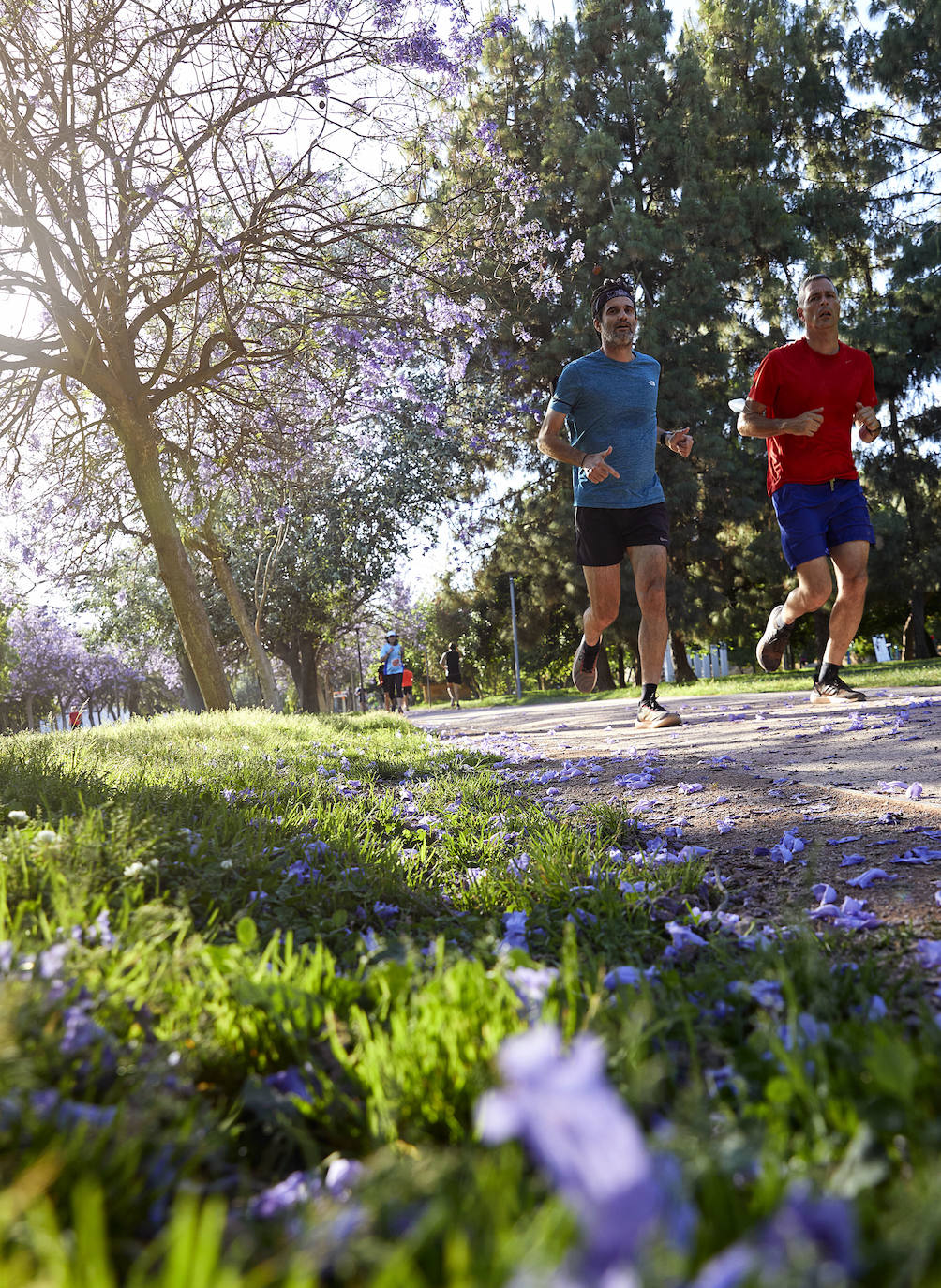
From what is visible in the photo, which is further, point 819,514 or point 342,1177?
point 819,514

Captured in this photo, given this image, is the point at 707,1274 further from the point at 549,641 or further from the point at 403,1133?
the point at 549,641

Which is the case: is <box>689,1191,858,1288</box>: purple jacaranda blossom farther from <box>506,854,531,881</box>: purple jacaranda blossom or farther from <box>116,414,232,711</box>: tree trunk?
<box>116,414,232,711</box>: tree trunk

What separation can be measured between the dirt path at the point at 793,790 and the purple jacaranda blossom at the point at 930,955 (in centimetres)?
12

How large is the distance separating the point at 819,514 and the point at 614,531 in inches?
52.4

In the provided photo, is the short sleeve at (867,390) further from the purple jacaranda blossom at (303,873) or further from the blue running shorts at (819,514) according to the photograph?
the purple jacaranda blossom at (303,873)

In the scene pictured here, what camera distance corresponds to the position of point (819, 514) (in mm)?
5770

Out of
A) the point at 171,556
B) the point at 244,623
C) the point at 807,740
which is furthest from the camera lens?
the point at 244,623

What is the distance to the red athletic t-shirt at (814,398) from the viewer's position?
575 cm

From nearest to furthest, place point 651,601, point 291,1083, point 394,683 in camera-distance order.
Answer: point 291,1083 → point 651,601 → point 394,683

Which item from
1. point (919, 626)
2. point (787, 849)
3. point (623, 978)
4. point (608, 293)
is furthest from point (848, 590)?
point (919, 626)

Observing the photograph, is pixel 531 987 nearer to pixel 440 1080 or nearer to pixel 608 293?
pixel 440 1080

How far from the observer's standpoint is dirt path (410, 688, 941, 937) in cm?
238

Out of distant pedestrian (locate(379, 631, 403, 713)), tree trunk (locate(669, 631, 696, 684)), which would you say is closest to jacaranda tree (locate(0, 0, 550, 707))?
distant pedestrian (locate(379, 631, 403, 713))

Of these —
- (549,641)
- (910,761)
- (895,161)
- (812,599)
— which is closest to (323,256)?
(812,599)
